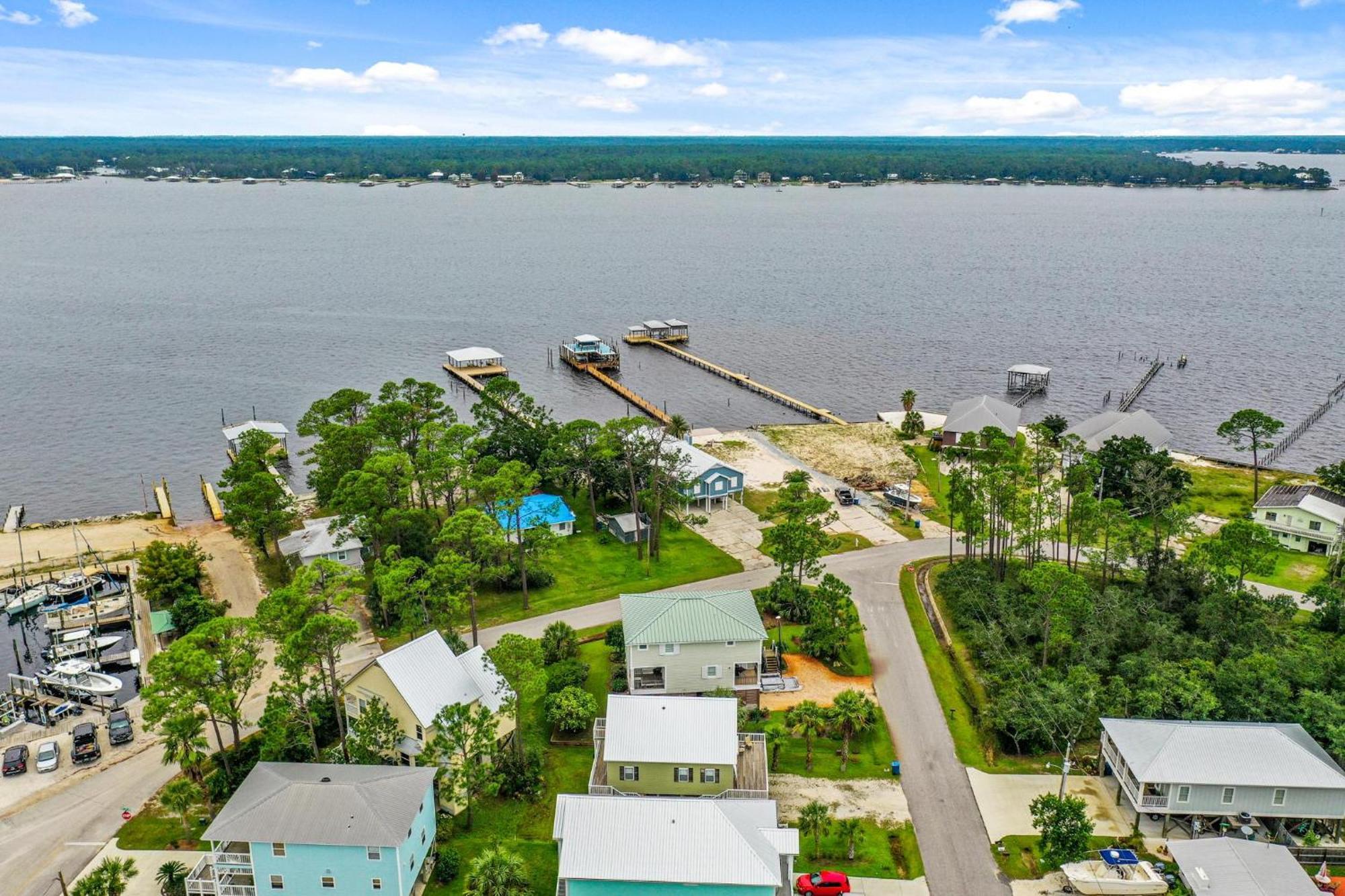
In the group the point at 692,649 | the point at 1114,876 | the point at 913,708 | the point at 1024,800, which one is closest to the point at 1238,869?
the point at 1114,876

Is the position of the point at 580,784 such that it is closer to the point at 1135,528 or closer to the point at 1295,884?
the point at 1295,884

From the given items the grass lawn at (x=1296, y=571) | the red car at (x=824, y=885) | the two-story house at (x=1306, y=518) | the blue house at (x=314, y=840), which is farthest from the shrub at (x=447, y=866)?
the two-story house at (x=1306, y=518)

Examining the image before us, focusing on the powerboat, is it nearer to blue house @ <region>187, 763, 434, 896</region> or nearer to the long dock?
blue house @ <region>187, 763, 434, 896</region>

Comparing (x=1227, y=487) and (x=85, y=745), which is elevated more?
(x=1227, y=487)

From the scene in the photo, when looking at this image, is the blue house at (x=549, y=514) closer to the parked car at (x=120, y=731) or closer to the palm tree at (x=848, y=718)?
the parked car at (x=120, y=731)

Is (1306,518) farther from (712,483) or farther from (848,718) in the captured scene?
(848,718)

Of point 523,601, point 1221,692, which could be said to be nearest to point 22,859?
point 523,601

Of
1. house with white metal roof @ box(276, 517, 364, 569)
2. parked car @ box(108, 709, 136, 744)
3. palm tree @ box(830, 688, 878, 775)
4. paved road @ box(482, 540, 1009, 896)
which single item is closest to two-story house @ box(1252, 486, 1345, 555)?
paved road @ box(482, 540, 1009, 896)
